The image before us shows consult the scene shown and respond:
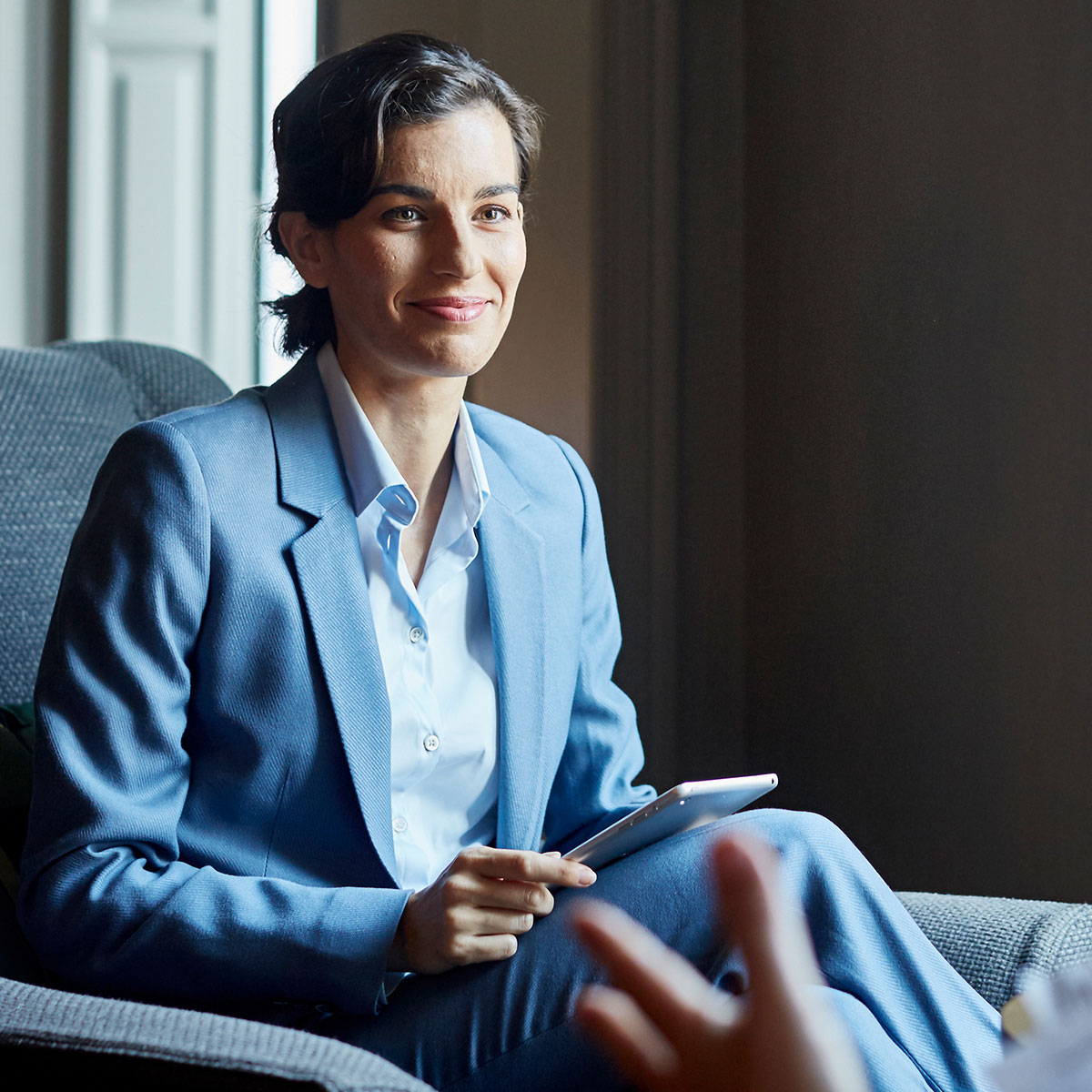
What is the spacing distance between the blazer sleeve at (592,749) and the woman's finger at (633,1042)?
2.68ft

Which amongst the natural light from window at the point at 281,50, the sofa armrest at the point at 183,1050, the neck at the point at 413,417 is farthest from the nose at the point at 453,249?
the natural light from window at the point at 281,50

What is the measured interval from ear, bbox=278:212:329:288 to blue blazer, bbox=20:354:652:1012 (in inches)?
4.1

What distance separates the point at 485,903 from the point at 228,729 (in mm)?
272

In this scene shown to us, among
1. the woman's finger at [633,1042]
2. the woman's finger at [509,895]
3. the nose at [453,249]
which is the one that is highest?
the nose at [453,249]

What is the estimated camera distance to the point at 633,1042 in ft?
1.59

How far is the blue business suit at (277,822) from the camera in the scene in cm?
97

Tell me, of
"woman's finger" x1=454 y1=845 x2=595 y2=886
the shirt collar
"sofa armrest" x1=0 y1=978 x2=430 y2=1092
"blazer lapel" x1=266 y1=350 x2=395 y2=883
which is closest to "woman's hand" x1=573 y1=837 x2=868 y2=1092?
"sofa armrest" x1=0 y1=978 x2=430 y2=1092

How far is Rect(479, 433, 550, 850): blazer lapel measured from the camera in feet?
3.94

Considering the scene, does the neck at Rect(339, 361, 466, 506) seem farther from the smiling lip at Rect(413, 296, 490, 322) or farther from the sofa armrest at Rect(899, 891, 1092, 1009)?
the sofa armrest at Rect(899, 891, 1092, 1009)

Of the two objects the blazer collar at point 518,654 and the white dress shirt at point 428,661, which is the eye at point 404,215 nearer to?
the white dress shirt at point 428,661

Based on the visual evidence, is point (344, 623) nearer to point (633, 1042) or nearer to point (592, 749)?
point (592, 749)

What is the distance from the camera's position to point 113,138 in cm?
208

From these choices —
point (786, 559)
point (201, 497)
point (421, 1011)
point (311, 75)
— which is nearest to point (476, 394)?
A: point (786, 559)

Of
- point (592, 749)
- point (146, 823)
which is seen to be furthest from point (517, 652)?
point (146, 823)
